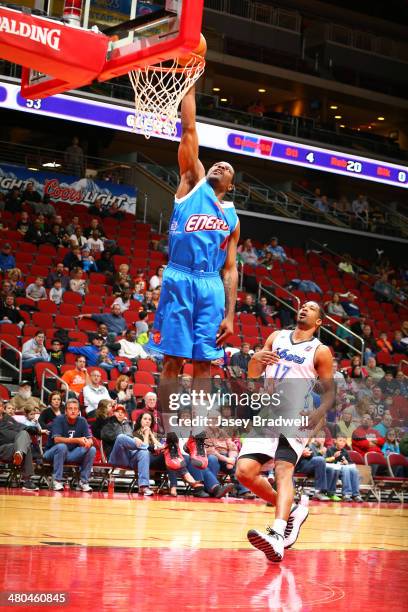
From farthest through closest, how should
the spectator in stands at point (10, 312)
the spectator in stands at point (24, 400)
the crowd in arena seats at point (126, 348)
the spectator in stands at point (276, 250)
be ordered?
1. the spectator in stands at point (276, 250)
2. the spectator in stands at point (10, 312)
3. the spectator in stands at point (24, 400)
4. the crowd in arena seats at point (126, 348)

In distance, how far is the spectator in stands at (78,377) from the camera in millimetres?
12961

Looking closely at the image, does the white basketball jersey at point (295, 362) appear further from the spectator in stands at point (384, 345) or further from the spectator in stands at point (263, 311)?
the spectator in stands at point (384, 345)

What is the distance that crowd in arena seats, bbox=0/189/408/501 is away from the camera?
37.6 feet

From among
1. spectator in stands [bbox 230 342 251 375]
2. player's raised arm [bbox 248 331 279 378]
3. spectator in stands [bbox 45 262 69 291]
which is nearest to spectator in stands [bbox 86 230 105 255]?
spectator in stands [bbox 45 262 69 291]

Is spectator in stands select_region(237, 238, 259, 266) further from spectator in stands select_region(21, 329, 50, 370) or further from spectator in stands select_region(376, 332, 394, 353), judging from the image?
spectator in stands select_region(21, 329, 50, 370)

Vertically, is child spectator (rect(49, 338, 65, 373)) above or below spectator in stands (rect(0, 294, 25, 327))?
below

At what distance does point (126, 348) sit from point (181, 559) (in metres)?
8.75

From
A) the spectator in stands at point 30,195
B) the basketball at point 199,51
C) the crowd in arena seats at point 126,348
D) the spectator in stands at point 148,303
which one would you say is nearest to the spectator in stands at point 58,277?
the crowd in arena seats at point 126,348

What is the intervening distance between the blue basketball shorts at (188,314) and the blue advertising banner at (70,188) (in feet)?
43.5

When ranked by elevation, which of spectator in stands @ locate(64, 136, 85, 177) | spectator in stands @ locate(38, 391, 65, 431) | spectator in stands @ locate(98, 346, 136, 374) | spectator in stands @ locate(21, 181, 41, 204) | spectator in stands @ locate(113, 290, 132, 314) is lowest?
spectator in stands @ locate(38, 391, 65, 431)

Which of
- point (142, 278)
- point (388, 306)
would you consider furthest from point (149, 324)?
point (388, 306)

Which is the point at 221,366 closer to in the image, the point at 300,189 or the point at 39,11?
A: the point at 39,11

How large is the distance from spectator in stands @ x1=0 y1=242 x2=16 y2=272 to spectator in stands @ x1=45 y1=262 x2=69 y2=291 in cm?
64

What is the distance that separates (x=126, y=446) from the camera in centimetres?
1137
